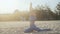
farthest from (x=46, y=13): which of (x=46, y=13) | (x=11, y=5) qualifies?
(x=11, y=5)

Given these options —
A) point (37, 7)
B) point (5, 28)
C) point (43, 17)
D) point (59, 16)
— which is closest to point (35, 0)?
point (37, 7)

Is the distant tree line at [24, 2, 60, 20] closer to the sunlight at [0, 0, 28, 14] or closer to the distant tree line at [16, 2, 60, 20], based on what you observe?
the distant tree line at [16, 2, 60, 20]

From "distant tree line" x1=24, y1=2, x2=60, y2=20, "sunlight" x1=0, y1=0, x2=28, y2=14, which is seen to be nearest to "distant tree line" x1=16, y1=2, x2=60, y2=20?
"distant tree line" x1=24, y1=2, x2=60, y2=20

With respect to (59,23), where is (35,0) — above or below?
above

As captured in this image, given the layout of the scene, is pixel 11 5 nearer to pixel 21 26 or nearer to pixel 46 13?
pixel 21 26

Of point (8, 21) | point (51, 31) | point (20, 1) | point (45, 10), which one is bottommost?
point (51, 31)

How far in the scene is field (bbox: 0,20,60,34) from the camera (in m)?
2.47

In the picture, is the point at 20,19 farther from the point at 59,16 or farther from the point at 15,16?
the point at 59,16

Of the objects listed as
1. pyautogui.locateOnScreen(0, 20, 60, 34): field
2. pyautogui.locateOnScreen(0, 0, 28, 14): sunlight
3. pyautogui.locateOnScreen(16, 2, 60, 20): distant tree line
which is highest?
pyautogui.locateOnScreen(0, 0, 28, 14): sunlight

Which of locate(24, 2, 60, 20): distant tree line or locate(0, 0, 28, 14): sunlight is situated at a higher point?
locate(0, 0, 28, 14): sunlight

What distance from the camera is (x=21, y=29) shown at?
2.50 m

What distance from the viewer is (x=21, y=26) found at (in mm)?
2496

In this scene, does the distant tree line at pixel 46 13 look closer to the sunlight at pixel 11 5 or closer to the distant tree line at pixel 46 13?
the distant tree line at pixel 46 13

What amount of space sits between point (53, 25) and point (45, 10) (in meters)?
0.29
